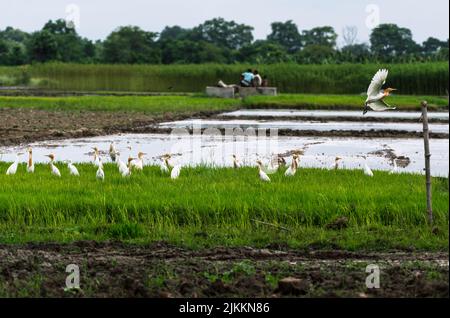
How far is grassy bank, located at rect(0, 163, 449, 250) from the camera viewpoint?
794 cm

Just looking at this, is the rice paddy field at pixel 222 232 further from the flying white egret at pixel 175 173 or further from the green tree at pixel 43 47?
the green tree at pixel 43 47

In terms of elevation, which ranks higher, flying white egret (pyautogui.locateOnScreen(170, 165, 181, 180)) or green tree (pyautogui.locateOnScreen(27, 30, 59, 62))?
green tree (pyautogui.locateOnScreen(27, 30, 59, 62))

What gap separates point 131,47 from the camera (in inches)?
2494

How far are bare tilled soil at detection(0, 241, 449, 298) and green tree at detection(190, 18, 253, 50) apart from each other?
70511 millimetres

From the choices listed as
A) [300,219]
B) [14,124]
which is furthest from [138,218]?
[14,124]

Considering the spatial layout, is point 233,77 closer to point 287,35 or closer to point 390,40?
point 390,40

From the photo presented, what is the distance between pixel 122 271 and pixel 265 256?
1.40 meters

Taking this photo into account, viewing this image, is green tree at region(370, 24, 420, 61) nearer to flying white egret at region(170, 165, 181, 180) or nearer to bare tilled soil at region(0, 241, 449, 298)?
flying white egret at region(170, 165, 181, 180)

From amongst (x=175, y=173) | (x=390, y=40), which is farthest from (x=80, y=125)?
(x=390, y=40)

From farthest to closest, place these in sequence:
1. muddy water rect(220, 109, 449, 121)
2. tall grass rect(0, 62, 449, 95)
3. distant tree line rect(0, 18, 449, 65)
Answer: distant tree line rect(0, 18, 449, 65) < tall grass rect(0, 62, 449, 95) < muddy water rect(220, 109, 449, 121)

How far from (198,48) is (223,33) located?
54.8 feet

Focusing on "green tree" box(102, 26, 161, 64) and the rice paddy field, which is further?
"green tree" box(102, 26, 161, 64)

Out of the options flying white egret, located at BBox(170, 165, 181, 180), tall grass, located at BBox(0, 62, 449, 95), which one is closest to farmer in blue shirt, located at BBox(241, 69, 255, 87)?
tall grass, located at BBox(0, 62, 449, 95)
